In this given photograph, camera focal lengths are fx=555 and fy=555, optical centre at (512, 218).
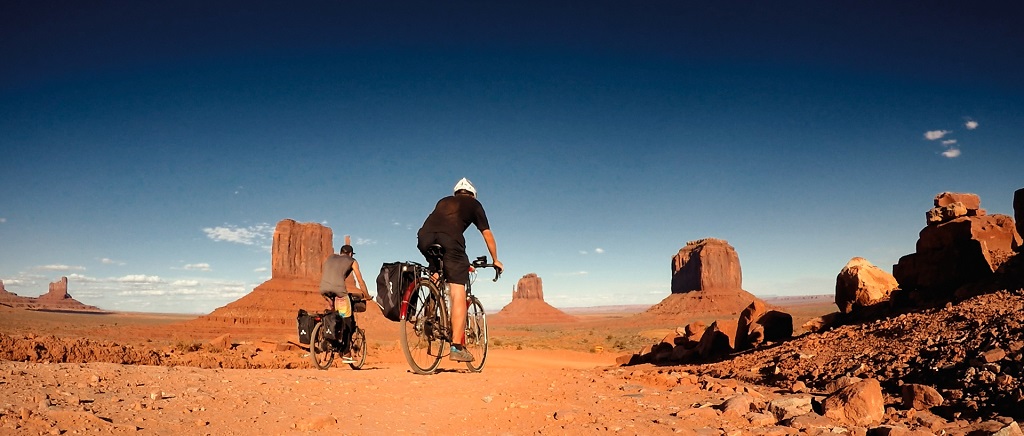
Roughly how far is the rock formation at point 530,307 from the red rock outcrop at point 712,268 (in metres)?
41.2

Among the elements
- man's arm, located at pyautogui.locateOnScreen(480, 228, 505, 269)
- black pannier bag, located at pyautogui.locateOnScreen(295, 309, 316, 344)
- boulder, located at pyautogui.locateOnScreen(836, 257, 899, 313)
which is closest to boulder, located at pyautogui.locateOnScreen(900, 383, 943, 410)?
man's arm, located at pyautogui.locateOnScreen(480, 228, 505, 269)

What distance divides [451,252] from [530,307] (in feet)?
524

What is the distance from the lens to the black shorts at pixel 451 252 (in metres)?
5.91

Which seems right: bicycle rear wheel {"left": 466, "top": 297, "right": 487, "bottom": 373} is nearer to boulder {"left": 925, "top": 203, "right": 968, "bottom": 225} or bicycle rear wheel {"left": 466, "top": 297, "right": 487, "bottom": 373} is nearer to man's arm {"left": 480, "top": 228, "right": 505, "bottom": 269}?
man's arm {"left": 480, "top": 228, "right": 505, "bottom": 269}

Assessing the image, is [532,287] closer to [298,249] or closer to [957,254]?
[298,249]

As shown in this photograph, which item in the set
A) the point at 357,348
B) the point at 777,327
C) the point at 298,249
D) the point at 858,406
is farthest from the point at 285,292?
the point at 858,406

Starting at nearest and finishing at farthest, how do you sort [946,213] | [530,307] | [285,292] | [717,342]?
1. [946,213]
2. [717,342]
3. [285,292]
4. [530,307]

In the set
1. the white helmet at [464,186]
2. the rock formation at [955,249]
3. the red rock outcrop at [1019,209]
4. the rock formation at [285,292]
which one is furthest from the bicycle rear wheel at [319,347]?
the rock formation at [285,292]

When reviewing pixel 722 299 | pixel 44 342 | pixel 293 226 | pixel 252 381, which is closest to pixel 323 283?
pixel 252 381

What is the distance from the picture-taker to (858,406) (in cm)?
381

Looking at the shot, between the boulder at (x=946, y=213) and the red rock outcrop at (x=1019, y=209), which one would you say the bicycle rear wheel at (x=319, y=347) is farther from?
the red rock outcrop at (x=1019, y=209)

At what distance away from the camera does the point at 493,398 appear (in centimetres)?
437

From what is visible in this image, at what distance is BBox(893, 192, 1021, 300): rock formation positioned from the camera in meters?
8.45

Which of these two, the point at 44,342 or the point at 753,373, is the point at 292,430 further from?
the point at 44,342
